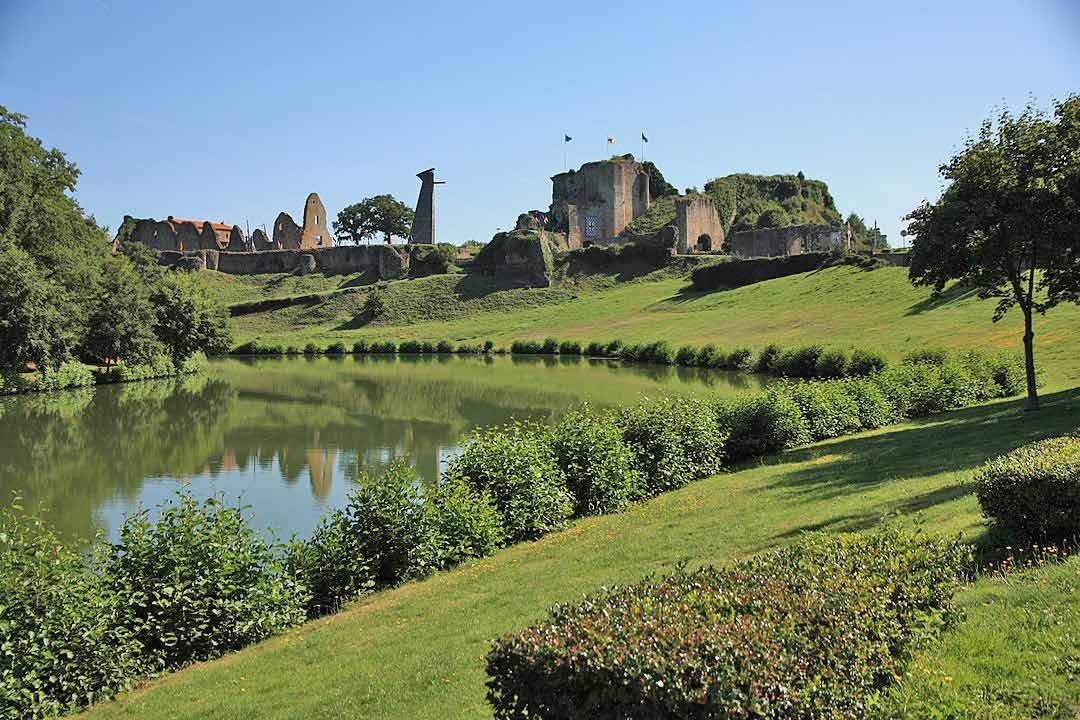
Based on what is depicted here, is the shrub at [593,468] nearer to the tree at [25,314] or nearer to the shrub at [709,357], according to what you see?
the tree at [25,314]

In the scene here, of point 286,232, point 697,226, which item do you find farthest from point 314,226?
point 697,226

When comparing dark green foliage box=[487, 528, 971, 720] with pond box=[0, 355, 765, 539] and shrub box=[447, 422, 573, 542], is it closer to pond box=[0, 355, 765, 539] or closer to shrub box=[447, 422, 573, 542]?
shrub box=[447, 422, 573, 542]

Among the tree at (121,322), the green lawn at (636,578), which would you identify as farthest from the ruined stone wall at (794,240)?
the green lawn at (636,578)

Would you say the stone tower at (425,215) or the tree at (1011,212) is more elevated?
the stone tower at (425,215)

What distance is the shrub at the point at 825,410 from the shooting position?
22.2 metres

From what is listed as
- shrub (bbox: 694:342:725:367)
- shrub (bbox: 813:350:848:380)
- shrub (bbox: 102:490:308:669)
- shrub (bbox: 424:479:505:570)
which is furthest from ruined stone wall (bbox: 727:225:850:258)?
shrub (bbox: 102:490:308:669)

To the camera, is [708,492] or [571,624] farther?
[708,492]

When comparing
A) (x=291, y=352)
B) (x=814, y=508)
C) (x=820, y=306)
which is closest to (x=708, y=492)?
(x=814, y=508)

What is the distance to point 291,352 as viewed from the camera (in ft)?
257

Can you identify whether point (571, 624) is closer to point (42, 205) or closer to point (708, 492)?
point (708, 492)

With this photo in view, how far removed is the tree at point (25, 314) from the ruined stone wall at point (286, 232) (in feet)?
246

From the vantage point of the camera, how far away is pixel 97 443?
1088 inches

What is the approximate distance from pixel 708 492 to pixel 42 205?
163ft

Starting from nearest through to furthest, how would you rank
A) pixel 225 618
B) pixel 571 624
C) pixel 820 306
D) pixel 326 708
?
pixel 571 624, pixel 326 708, pixel 225 618, pixel 820 306
